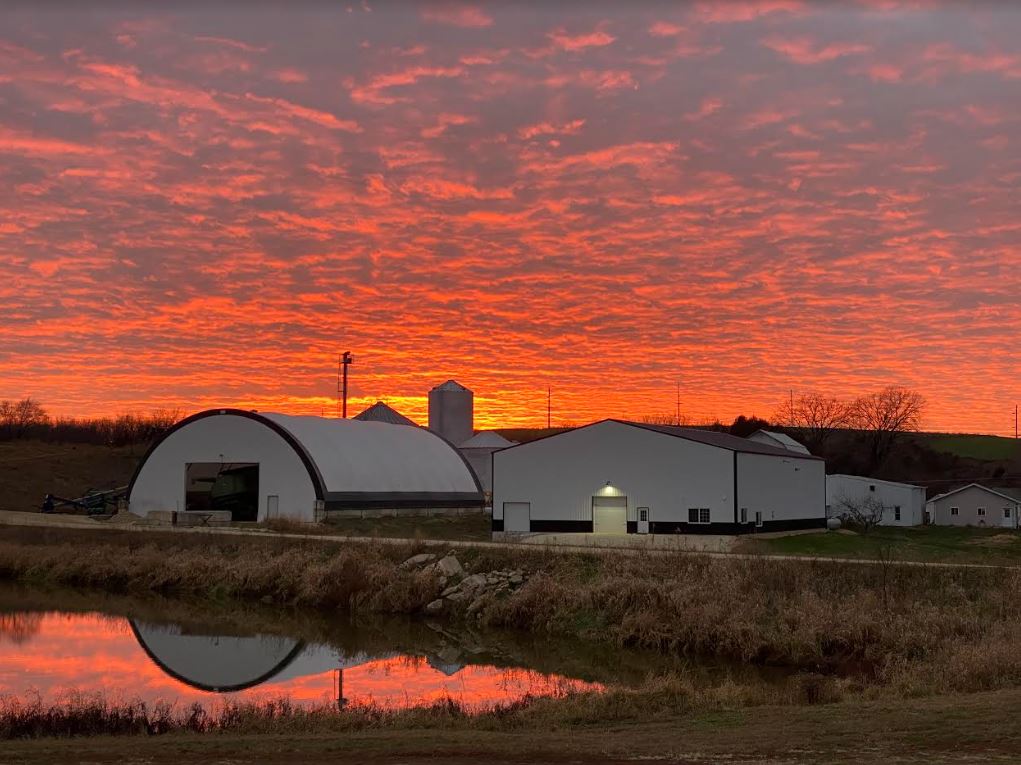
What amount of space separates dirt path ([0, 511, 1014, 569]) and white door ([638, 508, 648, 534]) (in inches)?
311

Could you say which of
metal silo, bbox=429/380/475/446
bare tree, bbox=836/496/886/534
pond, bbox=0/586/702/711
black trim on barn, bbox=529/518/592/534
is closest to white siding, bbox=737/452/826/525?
black trim on barn, bbox=529/518/592/534

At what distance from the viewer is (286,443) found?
52.6 meters

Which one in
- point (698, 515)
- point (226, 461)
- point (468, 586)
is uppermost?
point (226, 461)

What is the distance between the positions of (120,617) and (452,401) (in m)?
53.5

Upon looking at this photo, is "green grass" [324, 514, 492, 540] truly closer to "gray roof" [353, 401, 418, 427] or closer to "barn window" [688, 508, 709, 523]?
"barn window" [688, 508, 709, 523]

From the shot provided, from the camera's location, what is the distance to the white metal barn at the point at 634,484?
46844mm

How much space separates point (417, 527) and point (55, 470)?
148ft

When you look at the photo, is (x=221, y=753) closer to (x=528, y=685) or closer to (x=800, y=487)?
(x=528, y=685)

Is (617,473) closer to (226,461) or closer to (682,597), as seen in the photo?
(226,461)

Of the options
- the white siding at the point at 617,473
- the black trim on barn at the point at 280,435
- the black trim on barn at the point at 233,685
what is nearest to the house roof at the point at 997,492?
the white siding at the point at 617,473

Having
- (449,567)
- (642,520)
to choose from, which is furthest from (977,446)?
(449,567)

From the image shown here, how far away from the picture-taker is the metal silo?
276 ft

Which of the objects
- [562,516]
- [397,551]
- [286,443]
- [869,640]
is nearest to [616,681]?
[869,640]

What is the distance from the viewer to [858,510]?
72938 mm
